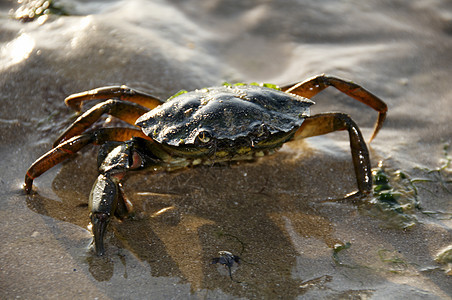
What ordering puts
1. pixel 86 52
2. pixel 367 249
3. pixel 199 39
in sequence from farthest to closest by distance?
pixel 199 39, pixel 86 52, pixel 367 249

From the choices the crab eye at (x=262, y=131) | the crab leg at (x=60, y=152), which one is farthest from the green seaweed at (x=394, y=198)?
the crab leg at (x=60, y=152)

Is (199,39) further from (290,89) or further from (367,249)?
(367,249)

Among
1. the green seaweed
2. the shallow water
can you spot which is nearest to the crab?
the green seaweed

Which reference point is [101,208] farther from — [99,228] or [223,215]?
[223,215]

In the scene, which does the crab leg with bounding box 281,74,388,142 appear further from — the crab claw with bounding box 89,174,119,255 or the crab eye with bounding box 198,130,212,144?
the crab claw with bounding box 89,174,119,255

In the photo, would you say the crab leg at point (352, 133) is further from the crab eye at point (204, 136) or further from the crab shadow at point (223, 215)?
the crab eye at point (204, 136)

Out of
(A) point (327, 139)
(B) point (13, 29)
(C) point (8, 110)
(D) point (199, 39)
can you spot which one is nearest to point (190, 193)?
(A) point (327, 139)

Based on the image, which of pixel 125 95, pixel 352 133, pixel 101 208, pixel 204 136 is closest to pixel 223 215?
pixel 204 136
